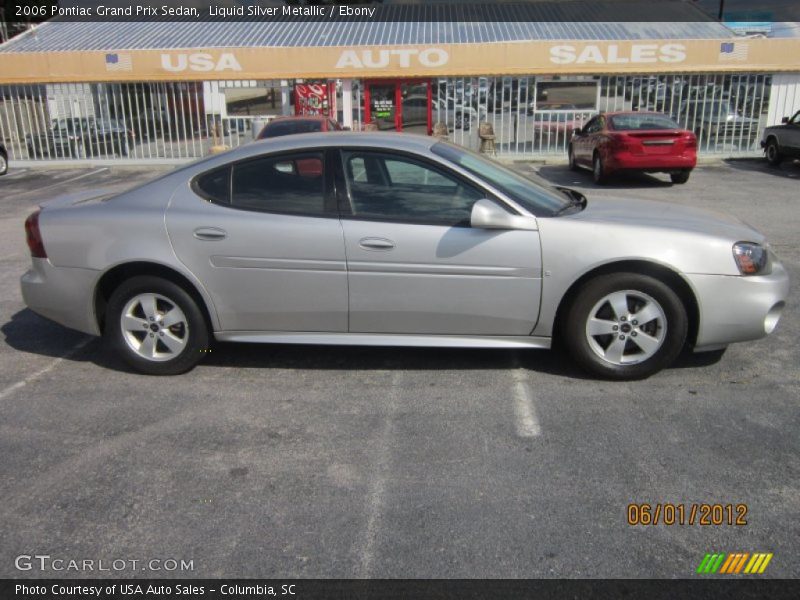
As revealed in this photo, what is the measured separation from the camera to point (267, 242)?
4.50m

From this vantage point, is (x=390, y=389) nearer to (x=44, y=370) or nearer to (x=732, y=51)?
(x=44, y=370)

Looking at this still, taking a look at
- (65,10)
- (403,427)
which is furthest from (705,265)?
(65,10)

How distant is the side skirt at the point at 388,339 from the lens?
14.9 feet

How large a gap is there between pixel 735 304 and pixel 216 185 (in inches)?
133

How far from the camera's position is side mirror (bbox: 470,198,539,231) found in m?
4.29

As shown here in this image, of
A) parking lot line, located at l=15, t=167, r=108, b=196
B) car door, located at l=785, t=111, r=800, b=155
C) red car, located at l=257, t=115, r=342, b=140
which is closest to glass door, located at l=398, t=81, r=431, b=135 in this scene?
parking lot line, located at l=15, t=167, r=108, b=196

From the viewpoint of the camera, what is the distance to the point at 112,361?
16.8 ft

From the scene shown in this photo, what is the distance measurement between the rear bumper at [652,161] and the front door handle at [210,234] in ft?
37.3

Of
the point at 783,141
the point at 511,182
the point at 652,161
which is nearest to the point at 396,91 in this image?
the point at 652,161

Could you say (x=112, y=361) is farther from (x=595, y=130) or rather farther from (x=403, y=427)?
(x=595, y=130)

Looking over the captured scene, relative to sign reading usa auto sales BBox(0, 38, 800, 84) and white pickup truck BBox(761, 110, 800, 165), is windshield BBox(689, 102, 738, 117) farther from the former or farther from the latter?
white pickup truck BBox(761, 110, 800, 165)

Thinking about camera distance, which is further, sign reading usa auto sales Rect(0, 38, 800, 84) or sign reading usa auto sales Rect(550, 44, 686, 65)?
sign reading usa auto sales Rect(550, 44, 686, 65)
